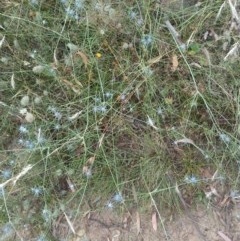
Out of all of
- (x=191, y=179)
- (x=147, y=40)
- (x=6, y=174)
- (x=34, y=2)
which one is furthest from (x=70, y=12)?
(x=191, y=179)

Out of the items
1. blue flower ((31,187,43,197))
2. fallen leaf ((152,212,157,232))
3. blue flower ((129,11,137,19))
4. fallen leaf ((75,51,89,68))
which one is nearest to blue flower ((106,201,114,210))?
fallen leaf ((152,212,157,232))

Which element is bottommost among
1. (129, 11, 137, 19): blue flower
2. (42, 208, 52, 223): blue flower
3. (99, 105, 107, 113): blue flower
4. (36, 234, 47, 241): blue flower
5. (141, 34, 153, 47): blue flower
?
(36, 234, 47, 241): blue flower

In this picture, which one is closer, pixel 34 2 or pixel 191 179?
pixel 191 179

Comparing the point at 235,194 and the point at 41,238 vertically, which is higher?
the point at 235,194

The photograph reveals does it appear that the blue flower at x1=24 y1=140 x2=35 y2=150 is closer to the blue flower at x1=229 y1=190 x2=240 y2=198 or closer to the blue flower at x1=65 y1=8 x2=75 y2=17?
the blue flower at x1=65 y1=8 x2=75 y2=17

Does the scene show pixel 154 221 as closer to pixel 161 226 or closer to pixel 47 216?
pixel 161 226

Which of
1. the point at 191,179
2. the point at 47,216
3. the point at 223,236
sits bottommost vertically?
the point at 47,216

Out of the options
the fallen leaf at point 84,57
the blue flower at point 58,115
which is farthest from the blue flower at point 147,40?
the blue flower at point 58,115

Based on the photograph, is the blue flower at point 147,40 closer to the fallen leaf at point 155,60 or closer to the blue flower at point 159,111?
the fallen leaf at point 155,60

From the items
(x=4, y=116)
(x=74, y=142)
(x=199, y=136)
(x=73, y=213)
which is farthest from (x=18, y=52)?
(x=199, y=136)
